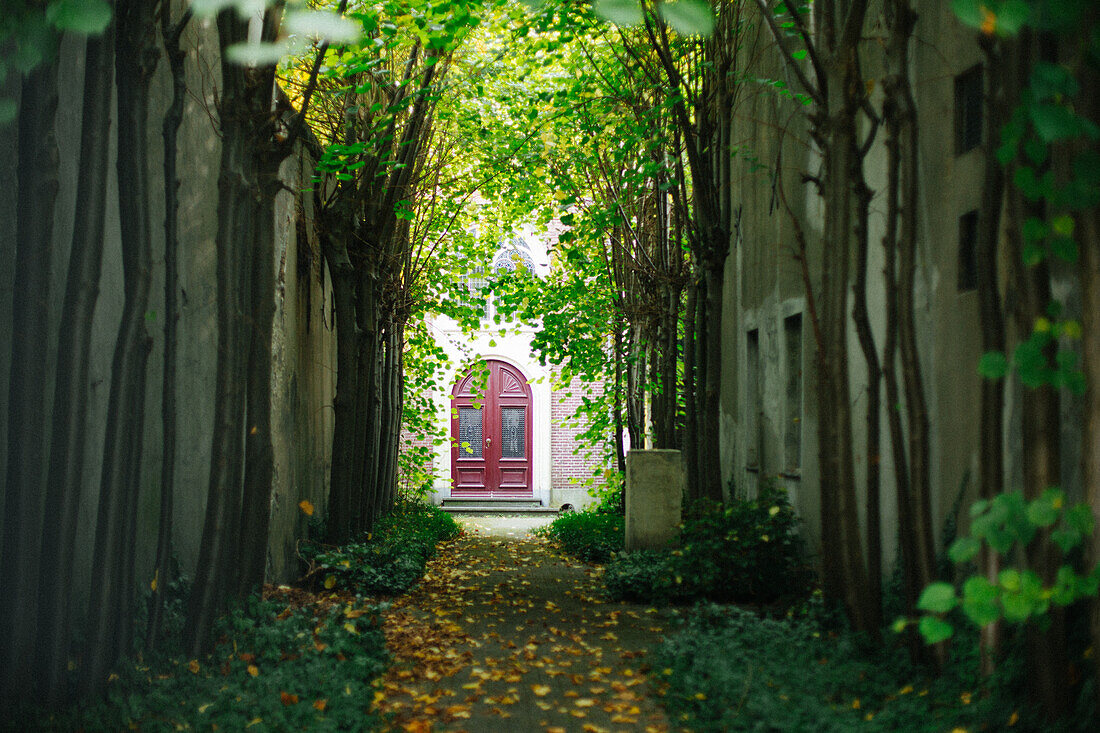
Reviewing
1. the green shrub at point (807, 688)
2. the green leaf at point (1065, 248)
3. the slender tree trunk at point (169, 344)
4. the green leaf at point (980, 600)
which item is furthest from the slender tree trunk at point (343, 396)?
the green leaf at point (1065, 248)

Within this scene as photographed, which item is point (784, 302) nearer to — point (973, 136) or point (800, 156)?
point (800, 156)

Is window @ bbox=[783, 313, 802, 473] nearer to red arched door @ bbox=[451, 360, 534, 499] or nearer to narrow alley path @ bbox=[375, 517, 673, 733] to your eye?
narrow alley path @ bbox=[375, 517, 673, 733]

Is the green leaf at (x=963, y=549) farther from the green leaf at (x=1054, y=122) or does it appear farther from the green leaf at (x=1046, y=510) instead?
the green leaf at (x=1054, y=122)

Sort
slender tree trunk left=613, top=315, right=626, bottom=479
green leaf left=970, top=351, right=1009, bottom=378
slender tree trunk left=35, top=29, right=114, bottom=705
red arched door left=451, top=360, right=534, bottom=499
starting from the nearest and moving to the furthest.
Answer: green leaf left=970, top=351, right=1009, bottom=378
slender tree trunk left=35, top=29, right=114, bottom=705
slender tree trunk left=613, top=315, right=626, bottom=479
red arched door left=451, top=360, right=534, bottom=499

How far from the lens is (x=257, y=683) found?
521cm

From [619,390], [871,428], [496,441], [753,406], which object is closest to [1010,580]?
[871,428]

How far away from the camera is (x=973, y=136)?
18.4ft

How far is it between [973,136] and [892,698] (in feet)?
11.0

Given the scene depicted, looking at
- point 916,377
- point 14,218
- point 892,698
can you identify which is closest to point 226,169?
point 14,218

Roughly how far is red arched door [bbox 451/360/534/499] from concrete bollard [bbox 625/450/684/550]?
1512 cm

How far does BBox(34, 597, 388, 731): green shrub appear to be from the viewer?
455 cm

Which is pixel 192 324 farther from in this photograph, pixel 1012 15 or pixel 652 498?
pixel 1012 15

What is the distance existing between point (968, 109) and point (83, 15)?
4.99 metres

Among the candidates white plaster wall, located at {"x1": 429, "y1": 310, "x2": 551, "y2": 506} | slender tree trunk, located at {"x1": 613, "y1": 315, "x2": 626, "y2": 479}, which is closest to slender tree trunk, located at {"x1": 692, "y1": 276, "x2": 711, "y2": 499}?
slender tree trunk, located at {"x1": 613, "y1": 315, "x2": 626, "y2": 479}
